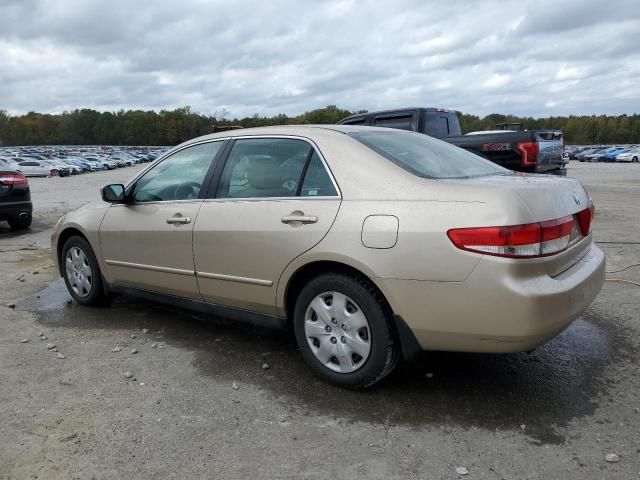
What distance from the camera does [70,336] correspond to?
460cm

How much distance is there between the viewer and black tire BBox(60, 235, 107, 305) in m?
5.16

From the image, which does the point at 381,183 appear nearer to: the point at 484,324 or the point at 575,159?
the point at 484,324

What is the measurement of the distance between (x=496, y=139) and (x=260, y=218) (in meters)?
6.22

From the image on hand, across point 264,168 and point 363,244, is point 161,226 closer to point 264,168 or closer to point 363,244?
point 264,168

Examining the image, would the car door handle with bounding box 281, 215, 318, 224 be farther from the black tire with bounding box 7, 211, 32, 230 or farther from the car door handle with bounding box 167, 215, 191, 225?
the black tire with bounding box 7, 211, 32, 230

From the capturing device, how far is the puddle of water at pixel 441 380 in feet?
10.2

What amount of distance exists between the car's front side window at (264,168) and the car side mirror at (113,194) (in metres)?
1.13

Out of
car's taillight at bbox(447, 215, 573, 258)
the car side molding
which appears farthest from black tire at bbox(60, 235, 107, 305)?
car's taillight at bbox(447, 215, 573, 258)

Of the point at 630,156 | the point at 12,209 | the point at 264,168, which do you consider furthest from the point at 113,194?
the point at 630,156

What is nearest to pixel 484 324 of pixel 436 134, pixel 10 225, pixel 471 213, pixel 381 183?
pixel 471 213

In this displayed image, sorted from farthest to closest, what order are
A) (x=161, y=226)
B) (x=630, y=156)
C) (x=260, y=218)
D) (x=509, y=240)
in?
(x=630, y=156)
(x=161, y=226)
(x=260, y=218)
(x=509, y=240)

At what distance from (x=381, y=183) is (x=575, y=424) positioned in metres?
1.67

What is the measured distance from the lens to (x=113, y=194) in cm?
468

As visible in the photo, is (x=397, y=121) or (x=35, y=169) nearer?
(x=397, y=121)
